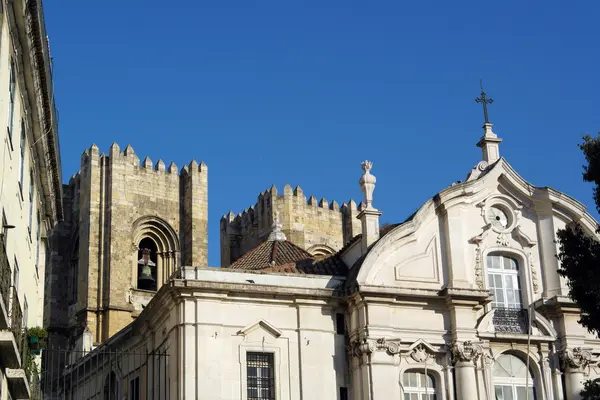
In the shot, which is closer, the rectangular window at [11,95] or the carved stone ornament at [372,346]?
the rectangular window at [11,95]

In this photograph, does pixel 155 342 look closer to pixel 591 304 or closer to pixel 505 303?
pixel 505 303

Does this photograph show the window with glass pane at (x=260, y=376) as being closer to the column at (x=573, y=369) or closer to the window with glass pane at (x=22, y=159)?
the column at (x=573, y=369)

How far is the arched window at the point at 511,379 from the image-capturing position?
32500mm

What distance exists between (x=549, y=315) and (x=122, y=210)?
33.9m

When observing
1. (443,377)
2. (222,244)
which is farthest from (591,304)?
(222,244)

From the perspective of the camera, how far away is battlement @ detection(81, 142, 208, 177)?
209 feet

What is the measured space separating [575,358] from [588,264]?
7868mm

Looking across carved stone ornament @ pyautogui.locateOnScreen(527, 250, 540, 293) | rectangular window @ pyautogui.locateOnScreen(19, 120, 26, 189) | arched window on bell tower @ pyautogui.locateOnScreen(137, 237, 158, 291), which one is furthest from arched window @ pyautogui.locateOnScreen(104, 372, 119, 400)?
arched window on bell tower @ pyautogui.locateOnScreen(137, 237, 158, 291)

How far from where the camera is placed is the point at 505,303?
110 ft

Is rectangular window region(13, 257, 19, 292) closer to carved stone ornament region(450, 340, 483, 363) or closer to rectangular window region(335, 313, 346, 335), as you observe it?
rectangular window region(335, 313, 346, 335)

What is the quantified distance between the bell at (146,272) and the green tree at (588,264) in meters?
34.4

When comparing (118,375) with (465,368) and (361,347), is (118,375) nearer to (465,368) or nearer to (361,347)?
(361,347)

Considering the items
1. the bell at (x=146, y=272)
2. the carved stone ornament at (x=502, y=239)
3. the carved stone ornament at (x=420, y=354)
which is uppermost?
the bell at (x=146, y=272)

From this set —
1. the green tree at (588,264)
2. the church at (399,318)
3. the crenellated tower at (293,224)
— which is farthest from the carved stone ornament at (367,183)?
the crenellated tower at (293,224)
